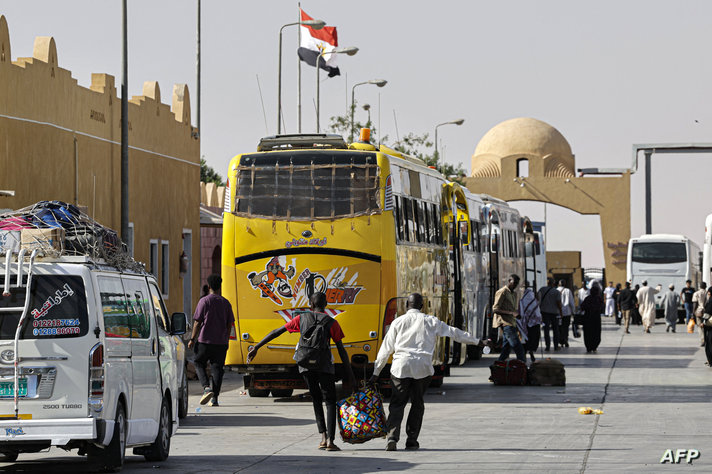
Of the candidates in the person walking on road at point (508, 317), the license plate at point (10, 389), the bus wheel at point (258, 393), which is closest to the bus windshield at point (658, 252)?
the person walking on road at point (508, 317)

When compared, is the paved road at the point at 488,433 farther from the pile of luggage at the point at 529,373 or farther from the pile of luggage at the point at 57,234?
the pile of luggage at the point at 57,234

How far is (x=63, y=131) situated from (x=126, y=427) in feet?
51.7

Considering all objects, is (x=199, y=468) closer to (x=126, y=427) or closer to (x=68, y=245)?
(x=126, y=427)

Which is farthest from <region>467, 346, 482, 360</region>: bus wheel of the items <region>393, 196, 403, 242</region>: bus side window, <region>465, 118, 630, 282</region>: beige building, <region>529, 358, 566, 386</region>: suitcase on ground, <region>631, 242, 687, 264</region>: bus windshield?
<region>465, 118, 630, 282</region>: beige building

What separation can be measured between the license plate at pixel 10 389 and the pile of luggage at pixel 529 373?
13.4 m

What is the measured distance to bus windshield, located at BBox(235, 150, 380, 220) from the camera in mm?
19906

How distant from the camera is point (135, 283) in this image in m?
12.9

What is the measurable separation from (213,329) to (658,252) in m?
40.1

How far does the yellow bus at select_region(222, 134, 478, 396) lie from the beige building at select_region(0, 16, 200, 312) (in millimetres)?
5883

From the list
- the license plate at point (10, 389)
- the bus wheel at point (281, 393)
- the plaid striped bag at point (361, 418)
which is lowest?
the bus wheel at point (281, 393)

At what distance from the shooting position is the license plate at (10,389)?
11.0 metres

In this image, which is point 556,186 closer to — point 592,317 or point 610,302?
point 610,302

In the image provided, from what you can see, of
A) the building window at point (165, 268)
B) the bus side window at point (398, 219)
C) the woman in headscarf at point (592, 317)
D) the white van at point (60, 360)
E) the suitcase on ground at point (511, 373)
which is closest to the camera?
the white van at point (60, 360)

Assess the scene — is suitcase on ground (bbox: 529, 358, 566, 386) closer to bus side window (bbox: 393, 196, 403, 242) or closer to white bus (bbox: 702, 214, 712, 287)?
bus side window (bbox: 393, 196, 403, 242)
